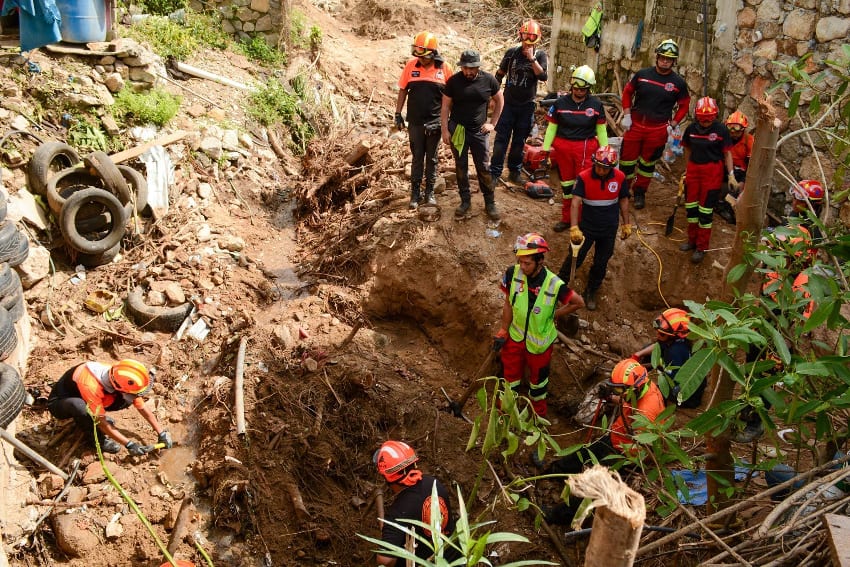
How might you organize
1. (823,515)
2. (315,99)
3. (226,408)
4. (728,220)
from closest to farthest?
(823,515)
(226,408)
(728,220)
(315,99)

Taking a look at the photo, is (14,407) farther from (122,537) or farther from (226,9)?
(226,9)

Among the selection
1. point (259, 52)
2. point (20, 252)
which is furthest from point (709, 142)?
point (259, 52)

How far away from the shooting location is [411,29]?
14.6 m

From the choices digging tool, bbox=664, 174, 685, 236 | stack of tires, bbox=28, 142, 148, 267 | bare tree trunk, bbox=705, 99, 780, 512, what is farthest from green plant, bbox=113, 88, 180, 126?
bare tree trunk, bbox=705, 99, 780, 512

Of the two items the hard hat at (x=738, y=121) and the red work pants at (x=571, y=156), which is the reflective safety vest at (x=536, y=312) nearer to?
the red work pants at (x=571, y=156)

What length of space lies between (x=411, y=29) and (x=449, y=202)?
7.91 metres

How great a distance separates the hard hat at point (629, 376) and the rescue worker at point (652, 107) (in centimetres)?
368

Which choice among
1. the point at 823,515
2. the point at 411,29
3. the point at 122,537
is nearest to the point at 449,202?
the point at 122,537

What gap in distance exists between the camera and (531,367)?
6.08m

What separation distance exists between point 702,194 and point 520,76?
2.44 metres

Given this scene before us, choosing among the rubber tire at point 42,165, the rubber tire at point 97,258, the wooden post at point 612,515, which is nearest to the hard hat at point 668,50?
the wooden post at point 612,515

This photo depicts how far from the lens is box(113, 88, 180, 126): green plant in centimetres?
904

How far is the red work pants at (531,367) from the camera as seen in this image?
6.01 m

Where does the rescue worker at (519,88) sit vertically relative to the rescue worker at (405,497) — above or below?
above
